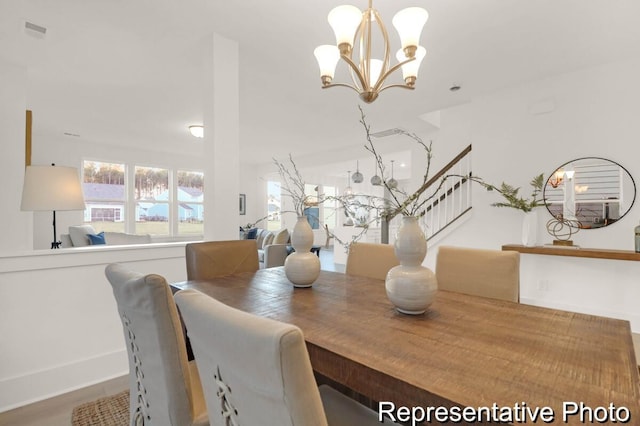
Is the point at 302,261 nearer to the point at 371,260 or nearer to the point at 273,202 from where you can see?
the point at 371,260

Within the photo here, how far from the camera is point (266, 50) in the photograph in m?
2.78

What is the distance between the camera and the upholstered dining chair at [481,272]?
1572mm

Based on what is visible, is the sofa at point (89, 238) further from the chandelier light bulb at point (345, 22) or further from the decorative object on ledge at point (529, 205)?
the decorative object on ledge at point (529, 205)

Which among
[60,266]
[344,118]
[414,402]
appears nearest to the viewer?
[414,402]

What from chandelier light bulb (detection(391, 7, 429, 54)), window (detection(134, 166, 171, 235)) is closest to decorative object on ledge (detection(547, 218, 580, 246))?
chandelier light bulb (detection(391, 7, 429, 54))

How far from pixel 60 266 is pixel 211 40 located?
77.9 inches

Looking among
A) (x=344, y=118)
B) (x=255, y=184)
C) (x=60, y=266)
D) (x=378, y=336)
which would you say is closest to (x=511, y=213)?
(x=344, y=118)

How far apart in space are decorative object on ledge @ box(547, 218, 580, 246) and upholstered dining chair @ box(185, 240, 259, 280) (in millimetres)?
3117

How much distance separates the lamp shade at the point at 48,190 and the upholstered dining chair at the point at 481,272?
2.56 m

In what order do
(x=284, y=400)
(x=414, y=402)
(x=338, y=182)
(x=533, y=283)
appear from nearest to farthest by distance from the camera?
(x=284, y=400) → (x=414, y=402) → (x=533, y=283) → (x=338, y=182)

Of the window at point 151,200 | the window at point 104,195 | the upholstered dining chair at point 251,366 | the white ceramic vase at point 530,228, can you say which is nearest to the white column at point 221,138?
the upholstered dining chair at point 251,366

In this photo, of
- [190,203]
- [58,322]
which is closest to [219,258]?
[58,322]

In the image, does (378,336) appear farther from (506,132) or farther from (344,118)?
(344,118)

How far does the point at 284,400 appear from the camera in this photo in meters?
0.57
